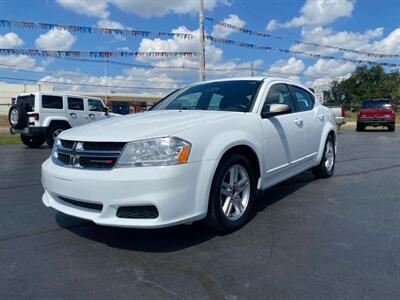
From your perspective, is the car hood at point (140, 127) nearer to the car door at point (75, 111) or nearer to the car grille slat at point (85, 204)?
the car grille slat at point (85, 204)

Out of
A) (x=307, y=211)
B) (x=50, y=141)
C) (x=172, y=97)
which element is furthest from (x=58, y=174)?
(x=50, y=141)

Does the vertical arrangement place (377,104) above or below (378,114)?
above

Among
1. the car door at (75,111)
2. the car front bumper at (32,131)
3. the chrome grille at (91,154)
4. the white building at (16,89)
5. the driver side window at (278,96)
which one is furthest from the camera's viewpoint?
the white building at (16,89)

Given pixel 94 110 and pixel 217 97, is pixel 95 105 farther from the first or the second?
pixel 217 97

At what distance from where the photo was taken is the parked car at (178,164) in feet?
11.0

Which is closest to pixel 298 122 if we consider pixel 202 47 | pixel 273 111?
pixel 273 111

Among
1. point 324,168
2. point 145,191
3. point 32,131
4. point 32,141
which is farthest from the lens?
point 32,141

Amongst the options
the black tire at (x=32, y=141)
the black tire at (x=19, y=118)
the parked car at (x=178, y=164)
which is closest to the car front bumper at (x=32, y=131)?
the black tire at (x=19, y=118)

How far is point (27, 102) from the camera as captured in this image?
14.4m

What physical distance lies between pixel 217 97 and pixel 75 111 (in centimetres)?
1138

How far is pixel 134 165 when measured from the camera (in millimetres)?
3377

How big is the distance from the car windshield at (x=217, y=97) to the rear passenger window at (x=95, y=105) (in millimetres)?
11139

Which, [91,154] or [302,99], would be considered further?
[302,99]

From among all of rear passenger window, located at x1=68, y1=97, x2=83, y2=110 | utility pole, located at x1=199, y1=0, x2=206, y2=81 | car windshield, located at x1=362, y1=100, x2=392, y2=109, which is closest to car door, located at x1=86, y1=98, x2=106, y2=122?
rear passenger window, located at x1=68, y1=97, x2=83, y2=110
